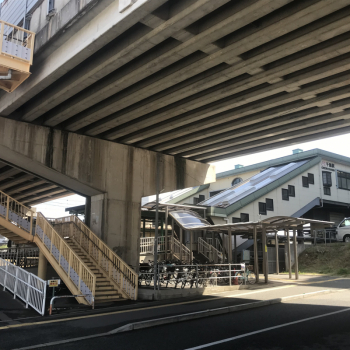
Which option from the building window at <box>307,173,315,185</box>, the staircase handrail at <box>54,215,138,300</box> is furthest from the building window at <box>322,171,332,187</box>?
the staircase handrail at <box>54,215,138,300</box>

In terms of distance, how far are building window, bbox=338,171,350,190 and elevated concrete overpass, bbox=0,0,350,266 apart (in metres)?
22.4

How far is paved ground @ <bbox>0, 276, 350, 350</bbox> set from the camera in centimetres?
766

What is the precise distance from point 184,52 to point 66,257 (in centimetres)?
954

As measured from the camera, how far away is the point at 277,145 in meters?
19.8

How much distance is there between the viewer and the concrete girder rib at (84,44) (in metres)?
9.17

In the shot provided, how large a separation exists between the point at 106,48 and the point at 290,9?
554cm

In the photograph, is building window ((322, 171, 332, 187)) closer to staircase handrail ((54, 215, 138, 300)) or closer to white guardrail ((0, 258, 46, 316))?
staircase handrail ((54, 215, 138, 300))

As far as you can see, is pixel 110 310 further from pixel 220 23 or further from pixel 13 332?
pixel 220 23

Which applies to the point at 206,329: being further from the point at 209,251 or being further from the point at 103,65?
the point at 209,251

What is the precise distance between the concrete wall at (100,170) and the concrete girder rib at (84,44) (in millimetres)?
2116

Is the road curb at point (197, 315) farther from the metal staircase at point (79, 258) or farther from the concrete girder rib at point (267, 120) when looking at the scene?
the concrete girder rib at point (267, 120)

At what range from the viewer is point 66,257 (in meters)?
15.1

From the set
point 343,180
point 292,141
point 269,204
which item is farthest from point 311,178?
point 292,141

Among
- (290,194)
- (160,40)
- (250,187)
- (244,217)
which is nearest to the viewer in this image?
(160,40)
